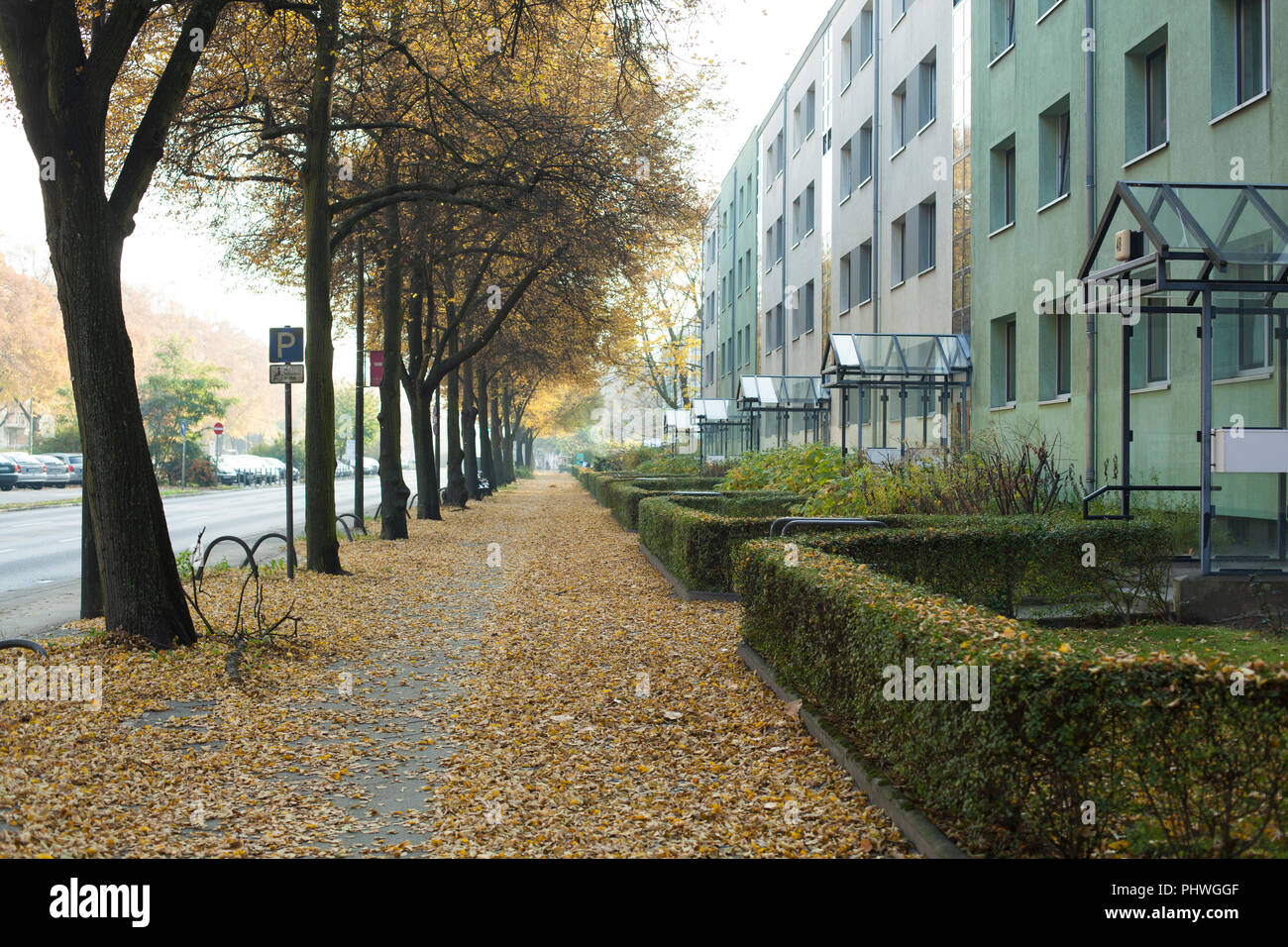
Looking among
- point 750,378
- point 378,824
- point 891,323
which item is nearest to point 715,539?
point 378,824

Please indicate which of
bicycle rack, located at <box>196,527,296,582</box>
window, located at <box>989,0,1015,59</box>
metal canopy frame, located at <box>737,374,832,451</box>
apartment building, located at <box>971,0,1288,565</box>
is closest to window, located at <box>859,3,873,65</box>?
apartment building, located at <box>971,0,1288,565</box>

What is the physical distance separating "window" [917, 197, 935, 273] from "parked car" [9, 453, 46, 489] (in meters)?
36.6

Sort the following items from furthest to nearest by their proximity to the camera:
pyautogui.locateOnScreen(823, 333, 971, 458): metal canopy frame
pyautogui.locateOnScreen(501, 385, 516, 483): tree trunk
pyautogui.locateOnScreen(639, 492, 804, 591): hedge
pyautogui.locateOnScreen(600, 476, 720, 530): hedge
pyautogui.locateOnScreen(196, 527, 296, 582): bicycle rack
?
pyautogui.locateOnScreen(501, 385, 516, 483): tree trunk, pyautogui.locateOnScreen(600, 476, 720, 530): hedge, pyautogui.locateOnScreen(823, 333, 971, 458): metal canopy frame, pyautogui.locateOnScreen(639, 492, 804, 591): hedge, pyautogui.locateOnScreen(196, 527, 296, 582): bicycle rack

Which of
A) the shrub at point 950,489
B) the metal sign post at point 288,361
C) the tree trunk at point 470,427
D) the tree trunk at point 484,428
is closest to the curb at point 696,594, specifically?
the shrub at point 950,489

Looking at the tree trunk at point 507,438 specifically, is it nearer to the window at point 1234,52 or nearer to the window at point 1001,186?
the window at point 1001,186

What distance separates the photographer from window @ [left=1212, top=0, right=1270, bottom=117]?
39.2ft

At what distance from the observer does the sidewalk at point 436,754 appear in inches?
175

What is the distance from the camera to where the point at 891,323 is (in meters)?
25.0

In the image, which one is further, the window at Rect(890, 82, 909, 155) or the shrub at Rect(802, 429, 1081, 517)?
the window at Rect(890, 82, 909, 155)

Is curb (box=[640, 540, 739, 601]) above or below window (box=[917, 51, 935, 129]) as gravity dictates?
below

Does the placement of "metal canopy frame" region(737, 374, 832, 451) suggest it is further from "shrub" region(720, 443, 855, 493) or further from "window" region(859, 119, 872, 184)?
"shrub" region(720, 443, 855, 493)

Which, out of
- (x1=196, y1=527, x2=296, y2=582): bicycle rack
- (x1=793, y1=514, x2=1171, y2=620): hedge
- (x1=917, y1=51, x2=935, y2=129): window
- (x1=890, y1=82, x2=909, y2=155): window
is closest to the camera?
(x1=793, y1=514, x2=1171, y2=620): hedge

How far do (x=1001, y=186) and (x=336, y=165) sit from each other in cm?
1128

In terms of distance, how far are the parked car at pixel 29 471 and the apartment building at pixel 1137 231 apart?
3877 cm
